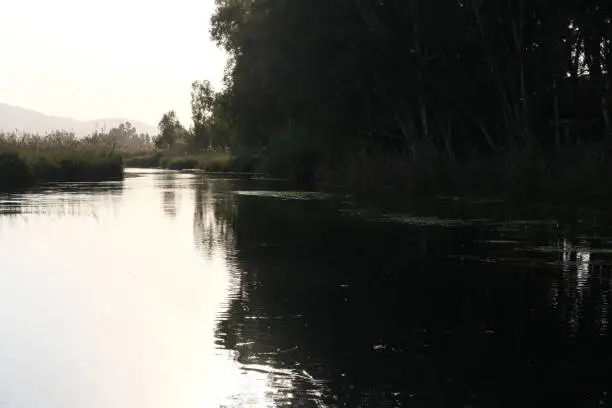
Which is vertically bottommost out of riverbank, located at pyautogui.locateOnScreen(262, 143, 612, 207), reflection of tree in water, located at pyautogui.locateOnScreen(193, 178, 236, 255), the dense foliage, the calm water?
the calm water

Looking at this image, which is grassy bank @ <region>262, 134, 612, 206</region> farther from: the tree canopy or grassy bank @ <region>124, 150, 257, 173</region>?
grassy bank @ <region>124, 150, 257, 173</region>

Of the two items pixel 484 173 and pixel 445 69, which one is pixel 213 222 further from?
pixel 445 69

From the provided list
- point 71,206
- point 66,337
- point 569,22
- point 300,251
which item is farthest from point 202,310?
point 569,22

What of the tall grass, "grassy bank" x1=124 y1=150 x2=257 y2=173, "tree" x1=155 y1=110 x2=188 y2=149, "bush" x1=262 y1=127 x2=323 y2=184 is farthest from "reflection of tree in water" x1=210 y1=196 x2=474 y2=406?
"tree" x1=155 y1=110 x2=188 y2=149

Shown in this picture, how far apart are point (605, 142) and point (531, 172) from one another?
2769mm

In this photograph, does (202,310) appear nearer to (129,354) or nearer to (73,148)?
(129,354)

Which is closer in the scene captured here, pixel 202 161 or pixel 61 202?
pixel 61 202

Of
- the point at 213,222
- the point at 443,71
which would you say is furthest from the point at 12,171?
the point at 213,222

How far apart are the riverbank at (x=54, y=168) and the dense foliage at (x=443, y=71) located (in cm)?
1391

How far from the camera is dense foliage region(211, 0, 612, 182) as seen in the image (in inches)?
1206

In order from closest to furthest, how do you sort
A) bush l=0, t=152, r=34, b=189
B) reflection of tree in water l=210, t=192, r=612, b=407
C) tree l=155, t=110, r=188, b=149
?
reflection of tree in water l=210, t=192, r=612, b=407
bush l=0, t=152, r=34, b=189
tree l=155, t=110, r=188, b=149

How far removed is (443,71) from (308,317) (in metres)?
26.1

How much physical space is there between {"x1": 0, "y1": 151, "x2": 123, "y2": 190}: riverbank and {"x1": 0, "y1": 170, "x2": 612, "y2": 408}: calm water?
24.2m

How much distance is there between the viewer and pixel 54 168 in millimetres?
48719
